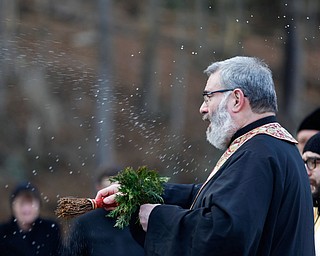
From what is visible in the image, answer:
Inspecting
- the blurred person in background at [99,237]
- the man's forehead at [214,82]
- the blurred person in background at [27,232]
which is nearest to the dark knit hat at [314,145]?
the blurred person in background at [99,237]

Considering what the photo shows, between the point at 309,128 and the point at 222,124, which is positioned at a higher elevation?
the point at 222,124

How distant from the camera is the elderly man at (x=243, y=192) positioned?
17.4 ft

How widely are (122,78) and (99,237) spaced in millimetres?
14800

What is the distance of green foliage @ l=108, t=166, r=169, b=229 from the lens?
5.71 metres

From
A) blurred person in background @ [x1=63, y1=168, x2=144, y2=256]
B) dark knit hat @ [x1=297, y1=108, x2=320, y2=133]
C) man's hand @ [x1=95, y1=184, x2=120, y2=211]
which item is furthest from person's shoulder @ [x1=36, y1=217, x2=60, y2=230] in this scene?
man's hand @ [x1=95, y1=184, x2=120, y2=211]

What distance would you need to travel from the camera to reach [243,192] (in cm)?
532

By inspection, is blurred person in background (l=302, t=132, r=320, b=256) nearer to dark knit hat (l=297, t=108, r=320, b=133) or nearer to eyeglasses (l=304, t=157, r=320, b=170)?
eyeglasses (l=304, t=157, r=320, b=170)

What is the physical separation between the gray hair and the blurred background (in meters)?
11.8

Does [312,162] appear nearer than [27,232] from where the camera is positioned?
Yes

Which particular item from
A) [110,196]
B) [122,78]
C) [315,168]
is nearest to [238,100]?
[110,196]

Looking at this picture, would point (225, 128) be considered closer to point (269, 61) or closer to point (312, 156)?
point (312, 156)

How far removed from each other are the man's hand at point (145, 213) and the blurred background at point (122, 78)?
1166 cm

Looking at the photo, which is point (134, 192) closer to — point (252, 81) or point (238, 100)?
point (238, 100)

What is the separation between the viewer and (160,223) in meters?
5.59
